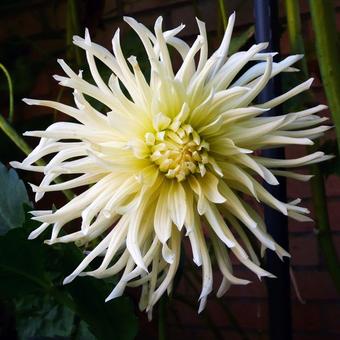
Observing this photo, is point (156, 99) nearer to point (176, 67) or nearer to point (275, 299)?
point (275, 299)

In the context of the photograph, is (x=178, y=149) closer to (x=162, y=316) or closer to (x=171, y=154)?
(x=171, y=154)

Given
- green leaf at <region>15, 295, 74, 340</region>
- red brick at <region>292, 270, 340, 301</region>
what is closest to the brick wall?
red brick at <region>292, 270, 340, 301</region>

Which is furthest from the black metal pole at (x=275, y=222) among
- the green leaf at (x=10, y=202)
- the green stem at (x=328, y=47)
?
the green leaf at (x=10, y=202)

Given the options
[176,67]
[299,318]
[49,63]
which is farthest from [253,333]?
[49,63]

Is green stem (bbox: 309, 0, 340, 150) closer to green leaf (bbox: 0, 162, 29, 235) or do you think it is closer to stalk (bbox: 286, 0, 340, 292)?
stalk (bbox: 286, 0, 340, 292)

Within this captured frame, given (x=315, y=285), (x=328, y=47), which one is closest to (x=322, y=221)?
(x=328, y=47)
